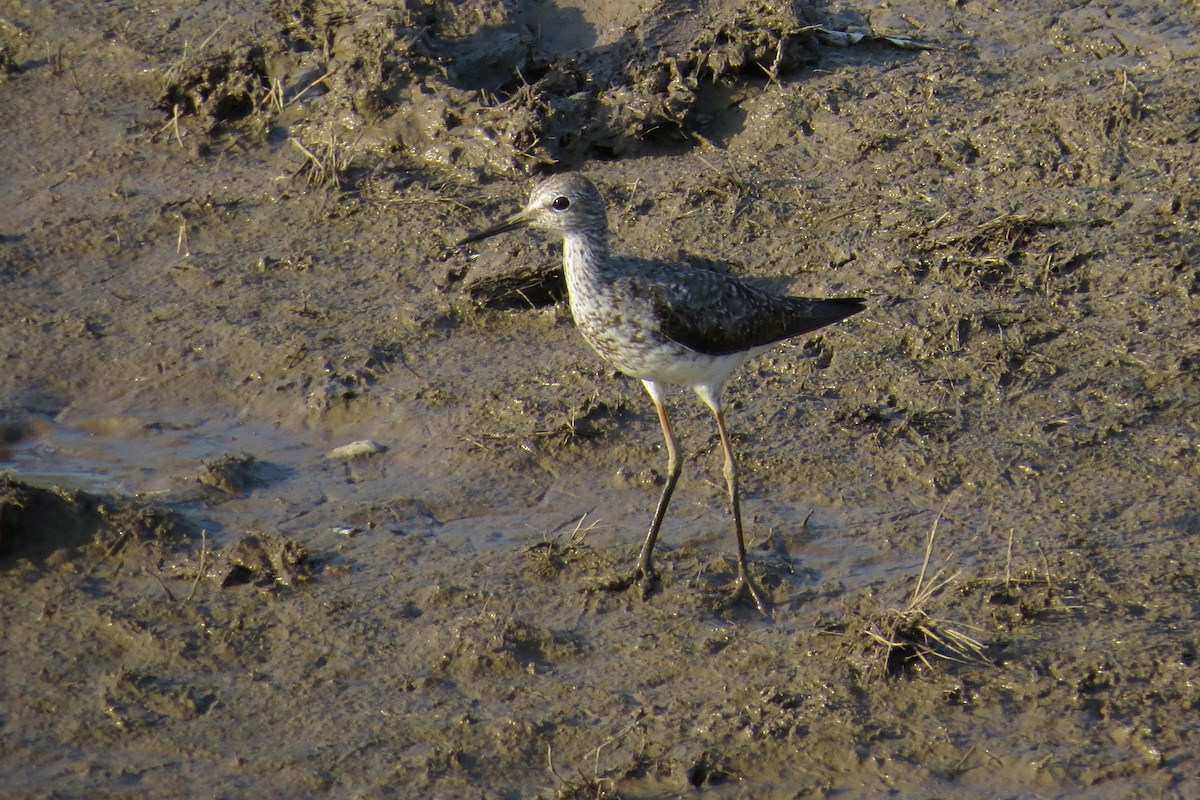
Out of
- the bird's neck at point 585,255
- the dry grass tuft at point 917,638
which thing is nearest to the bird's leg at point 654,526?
the bird's neck at point 585,255

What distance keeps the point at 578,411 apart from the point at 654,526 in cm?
108

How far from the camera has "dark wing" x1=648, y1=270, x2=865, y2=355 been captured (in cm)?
615

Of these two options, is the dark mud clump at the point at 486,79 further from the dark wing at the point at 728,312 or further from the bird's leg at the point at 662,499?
the bird's leg at the point at 662,499

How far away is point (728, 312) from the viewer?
250 inches

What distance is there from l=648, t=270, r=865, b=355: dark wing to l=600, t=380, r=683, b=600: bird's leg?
0.39m

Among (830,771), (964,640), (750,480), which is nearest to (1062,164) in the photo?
(750,480)

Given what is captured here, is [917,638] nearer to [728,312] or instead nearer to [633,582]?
[633,582]

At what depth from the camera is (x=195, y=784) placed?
17.5ft

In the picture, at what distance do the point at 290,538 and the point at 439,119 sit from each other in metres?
3.54

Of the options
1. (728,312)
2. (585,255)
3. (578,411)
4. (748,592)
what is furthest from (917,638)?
(578,411)

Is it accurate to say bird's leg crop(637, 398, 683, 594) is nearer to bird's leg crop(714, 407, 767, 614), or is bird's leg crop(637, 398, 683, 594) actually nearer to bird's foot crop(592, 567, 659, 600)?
bird's foot crop(592, 567, 659, 600)

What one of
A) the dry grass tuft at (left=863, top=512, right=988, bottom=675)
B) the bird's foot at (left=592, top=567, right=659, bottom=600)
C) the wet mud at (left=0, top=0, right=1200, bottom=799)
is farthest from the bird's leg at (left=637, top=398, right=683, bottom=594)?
the dry grass tuft at (left=863, top=512, right=988, bottom=675)

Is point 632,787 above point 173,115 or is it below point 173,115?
below

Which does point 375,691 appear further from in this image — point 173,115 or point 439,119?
point 173,115
